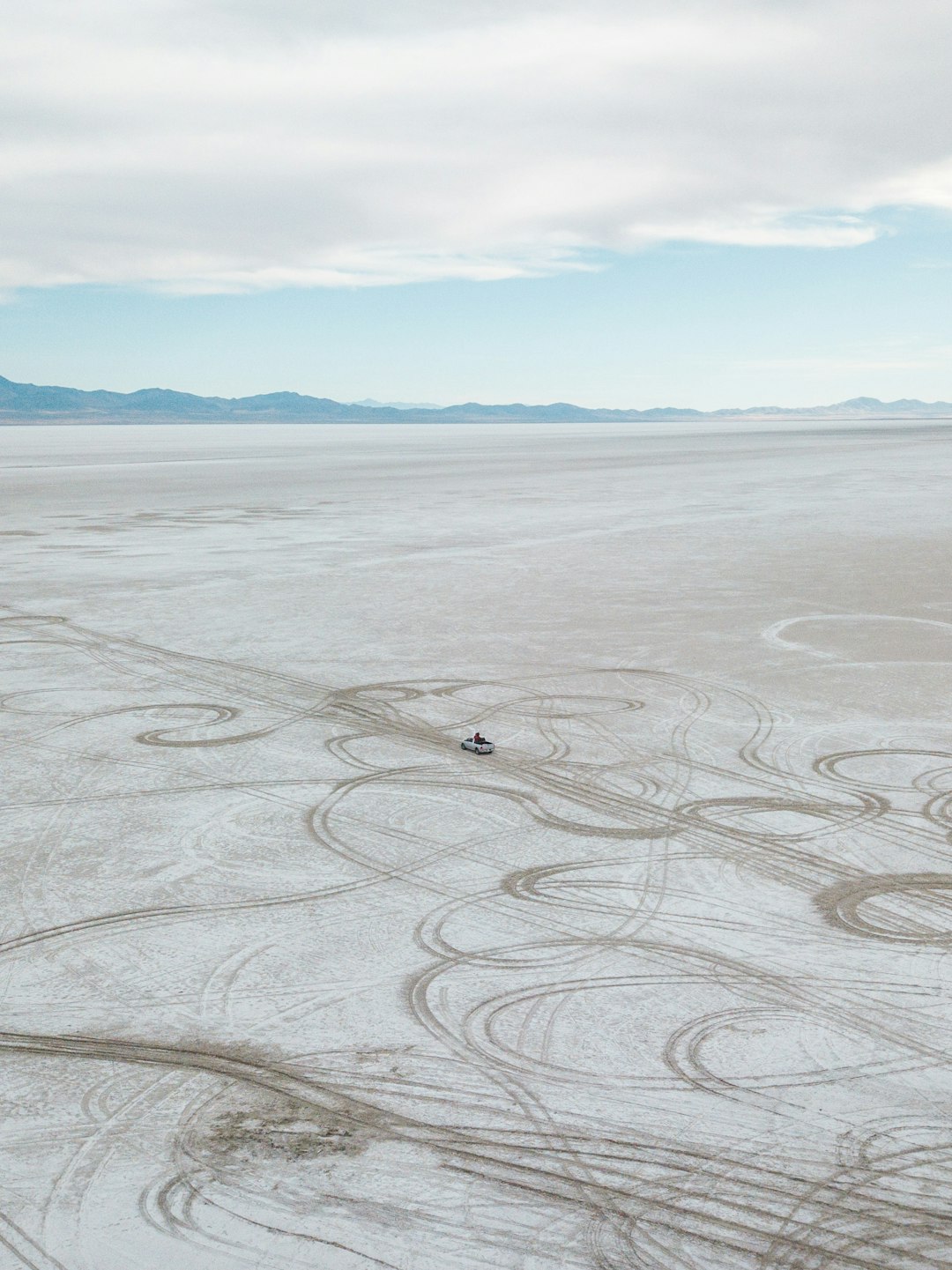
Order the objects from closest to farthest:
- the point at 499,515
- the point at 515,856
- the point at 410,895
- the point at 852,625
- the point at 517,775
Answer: the point at 410,895
the point at 515,856
the point at 517,775
the point at 852,625
the point at 499,515

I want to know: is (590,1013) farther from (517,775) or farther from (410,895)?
(517,775)

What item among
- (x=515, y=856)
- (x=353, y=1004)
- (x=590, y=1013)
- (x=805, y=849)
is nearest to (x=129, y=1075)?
(x=353, y=1004)

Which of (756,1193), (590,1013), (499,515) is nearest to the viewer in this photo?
(756,1193)

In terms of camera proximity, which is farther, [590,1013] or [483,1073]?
[590,1013]

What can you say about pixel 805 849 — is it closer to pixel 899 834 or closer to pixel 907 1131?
pixel 899 834

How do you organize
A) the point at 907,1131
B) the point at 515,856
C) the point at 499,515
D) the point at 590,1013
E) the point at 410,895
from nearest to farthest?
the point at 907,1131 → the point at 590,1013 → the point at 410,895 → the point at 515,856 → the point at 499,515

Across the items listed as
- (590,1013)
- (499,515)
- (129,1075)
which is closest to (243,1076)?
(129,1075)
